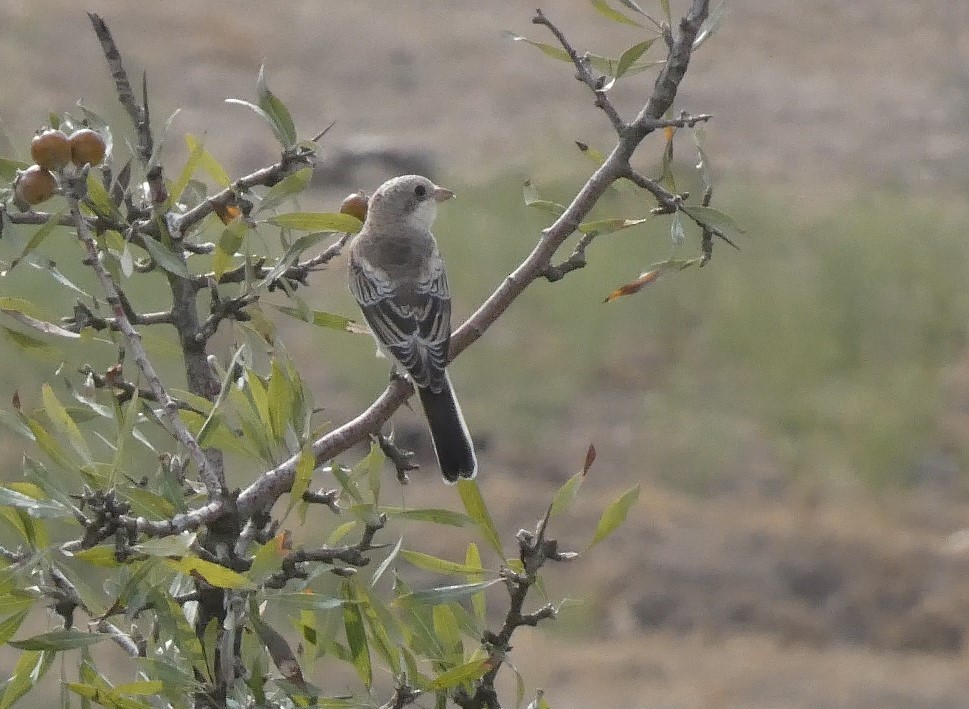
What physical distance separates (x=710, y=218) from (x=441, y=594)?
623mm

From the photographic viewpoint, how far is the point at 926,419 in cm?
959

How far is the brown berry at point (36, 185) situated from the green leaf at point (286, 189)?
269 millimetres

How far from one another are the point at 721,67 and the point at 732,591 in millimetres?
11033

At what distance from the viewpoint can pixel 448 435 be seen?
9.53 feet

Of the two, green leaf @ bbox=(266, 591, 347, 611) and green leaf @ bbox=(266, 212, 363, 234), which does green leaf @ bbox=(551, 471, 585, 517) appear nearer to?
green leaf @ bbox=(266, 591, 347, 611)

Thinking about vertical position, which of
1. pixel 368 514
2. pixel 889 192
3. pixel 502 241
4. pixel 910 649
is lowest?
pixel 368 514

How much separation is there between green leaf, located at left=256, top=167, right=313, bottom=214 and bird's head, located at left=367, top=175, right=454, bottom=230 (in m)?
1.79

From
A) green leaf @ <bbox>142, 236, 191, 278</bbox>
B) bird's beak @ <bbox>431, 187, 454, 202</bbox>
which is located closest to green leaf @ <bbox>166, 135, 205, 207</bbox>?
green leaf @ <bbox>142, 236, 191, 278</bbox>

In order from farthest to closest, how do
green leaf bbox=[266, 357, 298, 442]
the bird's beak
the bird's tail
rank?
the bird's beak < the bird's tail < green leaf bbox=[266, 357, 298, 442]

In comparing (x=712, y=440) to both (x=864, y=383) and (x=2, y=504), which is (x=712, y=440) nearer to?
(x=864, y=383)

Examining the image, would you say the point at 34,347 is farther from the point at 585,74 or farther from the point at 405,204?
the point at 405,204

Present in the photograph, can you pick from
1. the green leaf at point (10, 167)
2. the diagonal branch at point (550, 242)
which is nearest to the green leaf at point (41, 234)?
the green leaf at point (10, 167)

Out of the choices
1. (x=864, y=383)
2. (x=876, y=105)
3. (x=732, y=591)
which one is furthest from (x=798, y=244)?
(x=876, y=105)

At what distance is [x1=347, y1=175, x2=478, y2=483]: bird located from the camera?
2.92 m
